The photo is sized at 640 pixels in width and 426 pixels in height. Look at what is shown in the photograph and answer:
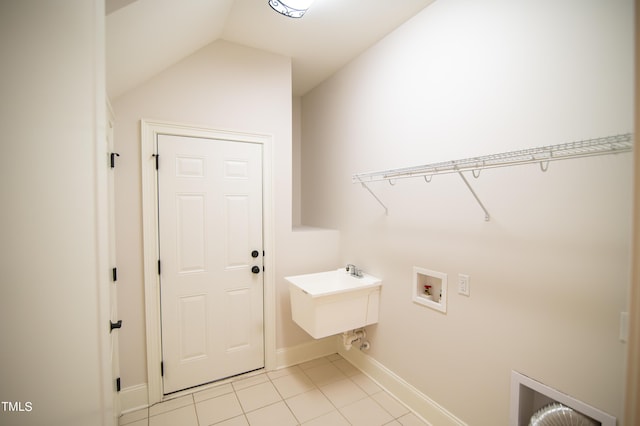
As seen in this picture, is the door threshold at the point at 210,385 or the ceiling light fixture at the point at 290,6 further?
the door threshold at the point at 210,385

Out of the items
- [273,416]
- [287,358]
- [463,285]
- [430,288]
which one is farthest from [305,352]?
[463,285]

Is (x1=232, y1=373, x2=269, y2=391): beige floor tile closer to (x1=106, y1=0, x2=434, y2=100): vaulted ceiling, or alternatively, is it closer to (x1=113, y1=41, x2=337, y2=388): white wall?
(x1=113, y1=41, x2=337, y2=388): white wall

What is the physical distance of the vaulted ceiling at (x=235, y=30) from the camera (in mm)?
1377

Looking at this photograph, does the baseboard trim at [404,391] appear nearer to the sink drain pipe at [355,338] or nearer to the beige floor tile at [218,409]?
the sink drain pipe at [355,338]

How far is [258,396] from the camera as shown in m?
2.20

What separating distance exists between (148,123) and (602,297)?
2.89 m

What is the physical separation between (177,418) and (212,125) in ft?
7.47

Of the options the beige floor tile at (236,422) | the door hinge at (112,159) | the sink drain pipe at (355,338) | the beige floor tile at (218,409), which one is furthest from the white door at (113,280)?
the sink drain pipe at (355,338)

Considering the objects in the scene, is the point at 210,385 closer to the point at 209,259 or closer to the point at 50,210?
the point at 209,259

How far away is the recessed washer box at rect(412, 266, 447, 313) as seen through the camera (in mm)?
1832

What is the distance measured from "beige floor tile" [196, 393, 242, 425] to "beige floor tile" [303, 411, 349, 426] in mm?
561

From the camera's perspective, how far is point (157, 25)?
1.50 m

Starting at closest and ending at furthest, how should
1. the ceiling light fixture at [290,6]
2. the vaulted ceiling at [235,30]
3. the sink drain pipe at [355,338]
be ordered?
the vaulted ceiling at [235,30] < the ceiling light fixture at [290,6] < the sink drain pipe at [355,338]

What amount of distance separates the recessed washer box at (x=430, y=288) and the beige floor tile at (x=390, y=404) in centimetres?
83
